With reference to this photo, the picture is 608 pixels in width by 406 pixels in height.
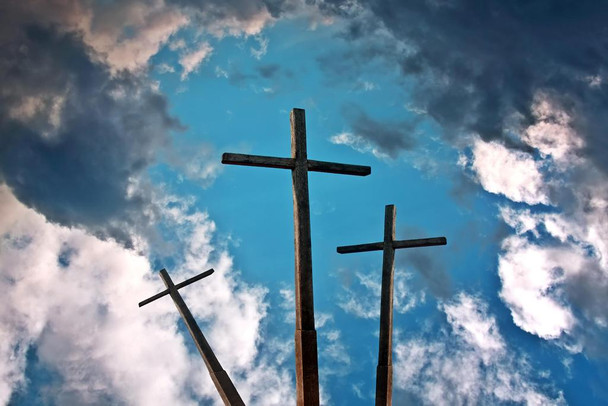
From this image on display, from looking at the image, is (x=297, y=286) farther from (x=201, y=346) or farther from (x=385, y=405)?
(x=201, y=346)

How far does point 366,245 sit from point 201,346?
166 inches

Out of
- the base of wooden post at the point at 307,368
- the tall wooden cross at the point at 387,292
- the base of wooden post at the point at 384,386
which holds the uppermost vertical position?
the tall wooden cross at the point at 387,292

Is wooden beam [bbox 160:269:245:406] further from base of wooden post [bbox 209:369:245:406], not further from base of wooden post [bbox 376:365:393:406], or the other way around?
base of wooden post [bbox 376:365:393:406]

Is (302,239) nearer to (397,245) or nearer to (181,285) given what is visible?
(397,245)

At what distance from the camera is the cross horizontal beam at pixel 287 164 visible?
6117mm

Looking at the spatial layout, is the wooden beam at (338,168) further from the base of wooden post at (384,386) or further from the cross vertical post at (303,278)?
the base of wooden post at (384,386)

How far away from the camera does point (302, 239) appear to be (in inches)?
238

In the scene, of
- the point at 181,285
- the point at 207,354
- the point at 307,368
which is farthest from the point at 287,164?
the point at 181,285

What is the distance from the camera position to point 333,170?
22.3ft

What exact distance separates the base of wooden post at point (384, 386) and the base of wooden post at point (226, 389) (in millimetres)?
2501

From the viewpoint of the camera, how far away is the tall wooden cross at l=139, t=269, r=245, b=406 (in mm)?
8491

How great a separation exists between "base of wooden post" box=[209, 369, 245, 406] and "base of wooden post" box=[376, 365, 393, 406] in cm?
250

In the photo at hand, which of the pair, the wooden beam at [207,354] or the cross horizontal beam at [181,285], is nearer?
the wooden beam at [207,354]

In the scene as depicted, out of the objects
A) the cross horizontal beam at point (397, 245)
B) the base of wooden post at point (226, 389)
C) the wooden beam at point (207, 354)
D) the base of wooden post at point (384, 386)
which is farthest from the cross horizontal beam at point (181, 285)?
the base of wooden post at point (384, 386)
